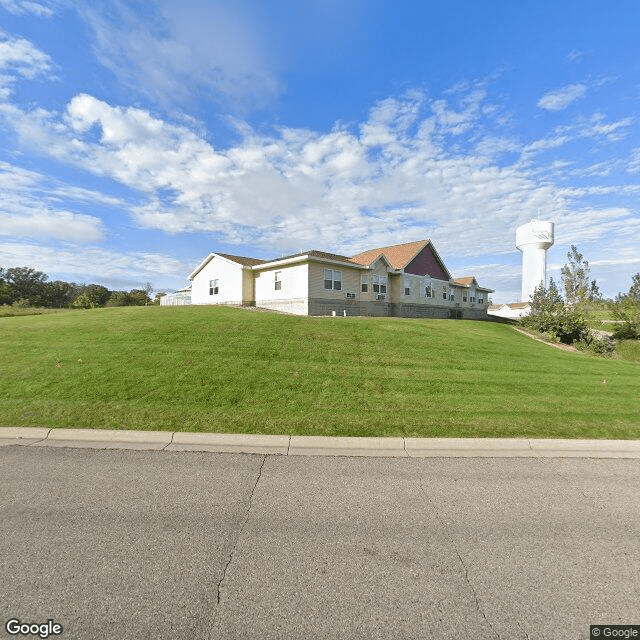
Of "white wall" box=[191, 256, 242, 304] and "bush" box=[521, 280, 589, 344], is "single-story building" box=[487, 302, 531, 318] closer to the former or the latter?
"bush" box=[521, 280, 589, 344]

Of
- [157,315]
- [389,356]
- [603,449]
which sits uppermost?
[157,315]

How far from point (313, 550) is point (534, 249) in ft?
201

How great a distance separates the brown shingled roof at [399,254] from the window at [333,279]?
5007mm

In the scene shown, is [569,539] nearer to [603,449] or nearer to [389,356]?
[603,449]

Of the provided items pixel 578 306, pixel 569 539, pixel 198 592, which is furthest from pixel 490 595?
pixel 578 306

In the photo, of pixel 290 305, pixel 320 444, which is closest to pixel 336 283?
pixel 290 305

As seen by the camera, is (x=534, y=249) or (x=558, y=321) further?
(x=534, y=249)

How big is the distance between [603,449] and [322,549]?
18.6 feet

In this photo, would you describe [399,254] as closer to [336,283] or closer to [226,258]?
[336,283]

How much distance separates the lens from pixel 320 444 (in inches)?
232

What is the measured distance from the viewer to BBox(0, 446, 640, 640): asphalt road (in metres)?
2.49

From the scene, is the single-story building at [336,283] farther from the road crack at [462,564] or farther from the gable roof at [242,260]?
the road crack at [462,564]

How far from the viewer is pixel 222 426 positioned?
6.49m

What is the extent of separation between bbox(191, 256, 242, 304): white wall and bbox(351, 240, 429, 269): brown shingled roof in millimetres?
10492
